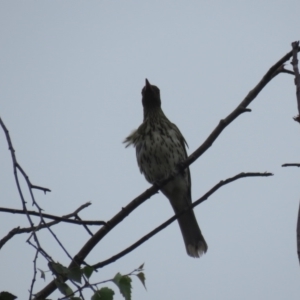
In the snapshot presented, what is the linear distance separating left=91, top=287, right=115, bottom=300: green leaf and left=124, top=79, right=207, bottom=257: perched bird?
375 centimetres

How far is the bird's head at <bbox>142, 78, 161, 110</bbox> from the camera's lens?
23.0ft

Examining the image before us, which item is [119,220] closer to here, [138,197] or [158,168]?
[138,197]

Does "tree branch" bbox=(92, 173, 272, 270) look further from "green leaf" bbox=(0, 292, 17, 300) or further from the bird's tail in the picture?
the bird's tail

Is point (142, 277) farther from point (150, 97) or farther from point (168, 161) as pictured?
point (150, 97)

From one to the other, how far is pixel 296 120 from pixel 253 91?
1.13 meters

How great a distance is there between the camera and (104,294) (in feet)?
7.51

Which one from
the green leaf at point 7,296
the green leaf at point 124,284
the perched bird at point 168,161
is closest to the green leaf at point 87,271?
the green leaf at point 124,284

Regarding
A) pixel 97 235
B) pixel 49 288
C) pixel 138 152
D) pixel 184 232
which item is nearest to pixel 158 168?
pixel 138 152

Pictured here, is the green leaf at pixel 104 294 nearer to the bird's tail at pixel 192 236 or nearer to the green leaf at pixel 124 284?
the green leaf at pixel 124 284

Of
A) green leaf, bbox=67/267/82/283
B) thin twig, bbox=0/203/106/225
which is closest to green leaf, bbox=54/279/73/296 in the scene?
green leaf, bbox=67/267/82/283

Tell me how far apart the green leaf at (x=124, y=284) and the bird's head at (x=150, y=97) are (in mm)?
4610

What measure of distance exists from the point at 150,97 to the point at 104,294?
4915 millimetres

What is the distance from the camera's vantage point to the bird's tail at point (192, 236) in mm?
6239

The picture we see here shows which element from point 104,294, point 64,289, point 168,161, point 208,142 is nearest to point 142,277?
point 104,294
